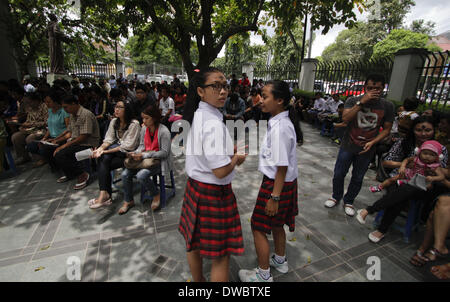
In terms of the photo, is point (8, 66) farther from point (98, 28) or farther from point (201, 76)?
point (201, 76)

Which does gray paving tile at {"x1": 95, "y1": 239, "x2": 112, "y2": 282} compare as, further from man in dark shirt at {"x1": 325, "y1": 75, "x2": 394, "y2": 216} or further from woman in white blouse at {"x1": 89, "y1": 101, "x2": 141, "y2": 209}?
man in dark shirt at {"x1": 325, "y1": 75, "x2": 394, "y2": 216}

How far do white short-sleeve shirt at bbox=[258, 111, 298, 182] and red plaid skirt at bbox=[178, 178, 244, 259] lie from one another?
45cm

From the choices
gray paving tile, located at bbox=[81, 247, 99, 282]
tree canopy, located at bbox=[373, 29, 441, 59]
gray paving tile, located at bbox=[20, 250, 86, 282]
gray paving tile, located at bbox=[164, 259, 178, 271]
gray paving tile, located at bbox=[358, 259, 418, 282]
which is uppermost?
tree canopy, located at bbox=[373, 29, 441, 59]

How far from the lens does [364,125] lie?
9.87ft

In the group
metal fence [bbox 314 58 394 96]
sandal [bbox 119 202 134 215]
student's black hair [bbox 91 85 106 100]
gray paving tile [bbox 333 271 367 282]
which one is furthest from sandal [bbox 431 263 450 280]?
student's black hair [bbox 91 85 106 100]

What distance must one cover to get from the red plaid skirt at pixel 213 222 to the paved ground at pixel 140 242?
0.76m

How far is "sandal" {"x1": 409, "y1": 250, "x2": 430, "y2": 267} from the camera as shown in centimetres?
243

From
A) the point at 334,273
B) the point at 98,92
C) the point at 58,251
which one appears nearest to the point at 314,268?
the point at 334,273

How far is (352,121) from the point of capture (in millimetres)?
3174

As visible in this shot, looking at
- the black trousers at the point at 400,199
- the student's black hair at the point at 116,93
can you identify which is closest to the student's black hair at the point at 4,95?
the student's black hair at the point at 116,93

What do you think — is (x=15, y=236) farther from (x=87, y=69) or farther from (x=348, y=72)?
(x=87, y=69)

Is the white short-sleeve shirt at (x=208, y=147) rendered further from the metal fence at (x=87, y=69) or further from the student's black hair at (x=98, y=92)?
the metal fence at (x=87, y=69)

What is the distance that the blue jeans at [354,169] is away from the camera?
316 cm

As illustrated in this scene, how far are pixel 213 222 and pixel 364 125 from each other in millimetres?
2507
